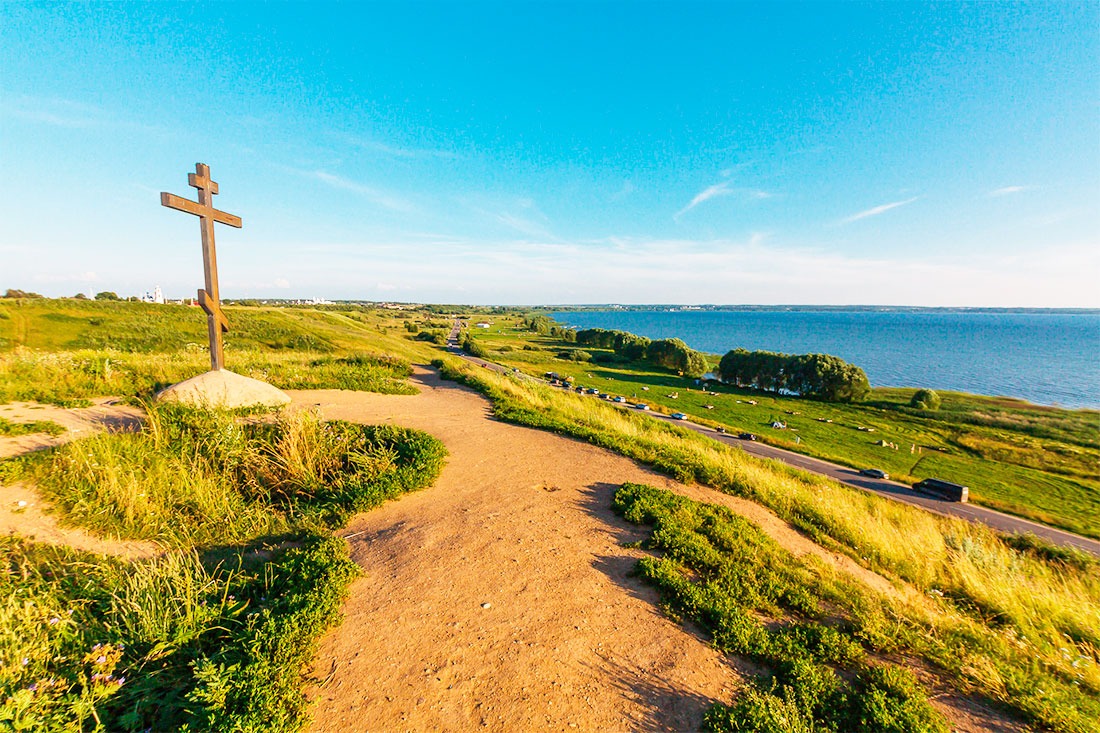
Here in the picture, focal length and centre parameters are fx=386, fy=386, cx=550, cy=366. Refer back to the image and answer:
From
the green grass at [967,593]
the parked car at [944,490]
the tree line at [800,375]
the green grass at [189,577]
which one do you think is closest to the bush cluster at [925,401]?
the tree line at [800,375]

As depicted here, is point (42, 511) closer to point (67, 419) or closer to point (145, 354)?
point (67, 419)

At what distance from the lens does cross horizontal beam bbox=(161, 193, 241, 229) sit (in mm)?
9344

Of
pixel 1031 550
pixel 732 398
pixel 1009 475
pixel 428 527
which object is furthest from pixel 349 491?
pixel 732 398

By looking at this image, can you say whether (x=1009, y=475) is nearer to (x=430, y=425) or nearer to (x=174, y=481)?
(x=430, y=425)

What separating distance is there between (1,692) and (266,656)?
1397 millimetres

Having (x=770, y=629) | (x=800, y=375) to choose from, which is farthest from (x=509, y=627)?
(x=800, y=375)

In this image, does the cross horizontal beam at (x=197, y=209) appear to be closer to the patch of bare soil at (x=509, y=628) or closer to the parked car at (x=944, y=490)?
the patch of bare soil at (x=509, y=628)

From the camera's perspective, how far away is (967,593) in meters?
5.57

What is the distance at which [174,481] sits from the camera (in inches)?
239

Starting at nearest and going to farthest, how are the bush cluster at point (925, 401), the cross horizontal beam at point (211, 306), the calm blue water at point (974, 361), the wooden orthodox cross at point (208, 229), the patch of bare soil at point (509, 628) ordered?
the patch of bare soil at point (509, 628), the wooden orthodox cross at point (208, 229), the cross horizontal beam at point (211, 306), the bush cluster at point (925, 401), the calm blue water at point (974, 361)

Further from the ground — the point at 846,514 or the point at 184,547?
the point at 184,547

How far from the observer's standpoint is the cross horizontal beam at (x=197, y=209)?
9.34 meters

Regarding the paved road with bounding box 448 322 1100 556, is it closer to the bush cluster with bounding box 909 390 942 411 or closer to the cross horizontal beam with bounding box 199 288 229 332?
the cross horizontal beam with bounding box 199 288 229 332

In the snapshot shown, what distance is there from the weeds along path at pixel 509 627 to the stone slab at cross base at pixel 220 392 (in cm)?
653
